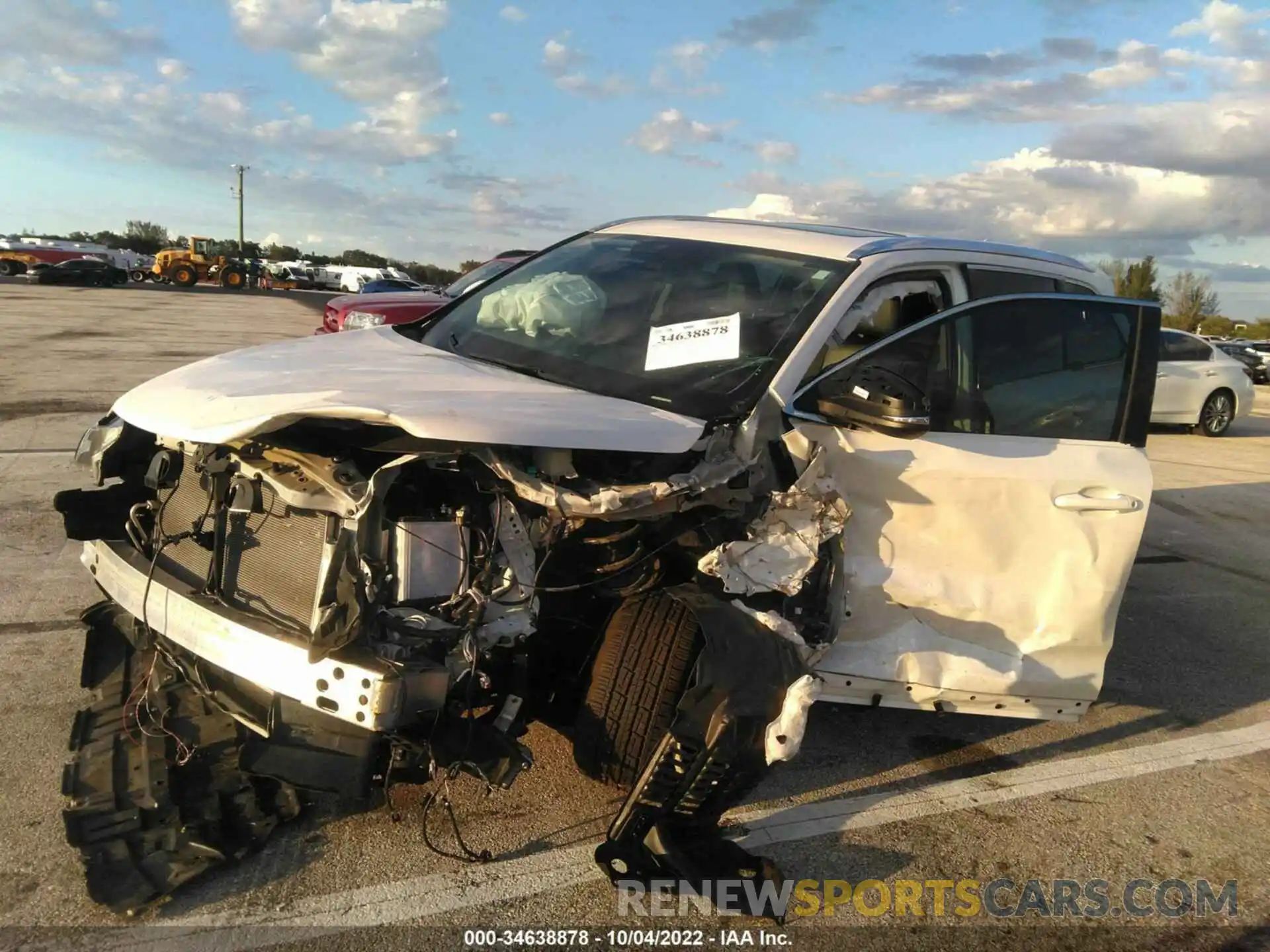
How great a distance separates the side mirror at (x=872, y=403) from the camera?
312cm

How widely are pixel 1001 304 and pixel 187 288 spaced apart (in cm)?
4877

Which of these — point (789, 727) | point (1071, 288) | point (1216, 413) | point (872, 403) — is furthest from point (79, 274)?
point (789, 727)

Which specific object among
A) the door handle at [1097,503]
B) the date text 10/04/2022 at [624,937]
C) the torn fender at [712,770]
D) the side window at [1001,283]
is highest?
the side window at [1001,283]

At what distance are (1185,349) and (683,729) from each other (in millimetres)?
14289

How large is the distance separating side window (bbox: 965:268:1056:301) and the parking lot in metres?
1.91

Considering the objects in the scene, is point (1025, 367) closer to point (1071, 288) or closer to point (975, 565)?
point (975, 565)

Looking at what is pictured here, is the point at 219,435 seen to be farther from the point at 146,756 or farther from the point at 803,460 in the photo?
the point at 803,460

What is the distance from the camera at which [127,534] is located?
337cm

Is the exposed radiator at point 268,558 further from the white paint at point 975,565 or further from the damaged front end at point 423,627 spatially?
the white paint at point 975,565

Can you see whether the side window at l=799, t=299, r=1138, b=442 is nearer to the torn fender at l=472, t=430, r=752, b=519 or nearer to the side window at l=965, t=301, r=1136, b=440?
the side window at l=965, t=301, r=1136, b=440

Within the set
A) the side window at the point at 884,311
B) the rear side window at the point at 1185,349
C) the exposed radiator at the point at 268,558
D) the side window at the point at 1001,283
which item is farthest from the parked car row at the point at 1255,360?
the exposed radiator at the point at 268,558

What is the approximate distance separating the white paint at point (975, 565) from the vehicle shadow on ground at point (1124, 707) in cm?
43

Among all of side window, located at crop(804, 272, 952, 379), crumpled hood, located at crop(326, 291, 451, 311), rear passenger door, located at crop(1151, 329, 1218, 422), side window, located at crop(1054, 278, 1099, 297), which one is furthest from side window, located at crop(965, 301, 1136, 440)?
rear passenger door, located at crop(1151, 329, 1218, 422)

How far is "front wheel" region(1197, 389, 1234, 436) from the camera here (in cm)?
1419
